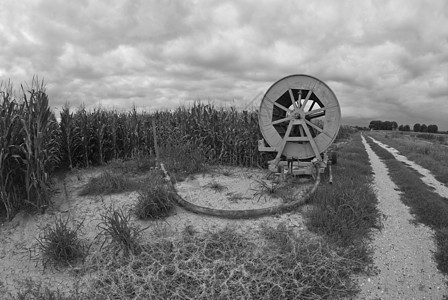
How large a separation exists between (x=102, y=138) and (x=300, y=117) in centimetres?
704

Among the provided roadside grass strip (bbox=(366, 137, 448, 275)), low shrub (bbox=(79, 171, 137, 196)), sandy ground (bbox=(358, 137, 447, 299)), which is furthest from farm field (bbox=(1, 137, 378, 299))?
roadside grass strip (bbox=(366, 137, 448, 275))

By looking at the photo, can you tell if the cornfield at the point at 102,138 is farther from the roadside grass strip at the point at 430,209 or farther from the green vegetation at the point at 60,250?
the roadside grass strip at the point at 430,209

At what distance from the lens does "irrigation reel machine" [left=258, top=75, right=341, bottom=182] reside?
7535mm

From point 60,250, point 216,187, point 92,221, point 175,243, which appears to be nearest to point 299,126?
point 216,187

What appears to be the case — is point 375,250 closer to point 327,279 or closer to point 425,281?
point 425,281

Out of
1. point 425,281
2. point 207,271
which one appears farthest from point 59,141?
point 425,281

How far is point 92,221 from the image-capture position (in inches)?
213

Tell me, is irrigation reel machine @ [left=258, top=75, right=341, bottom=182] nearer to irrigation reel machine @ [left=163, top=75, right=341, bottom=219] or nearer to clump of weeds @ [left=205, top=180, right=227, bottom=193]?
irrigation reel machine @ [left=163, top=75, right=341, bottom=219]

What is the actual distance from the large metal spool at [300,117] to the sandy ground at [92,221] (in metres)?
1.21

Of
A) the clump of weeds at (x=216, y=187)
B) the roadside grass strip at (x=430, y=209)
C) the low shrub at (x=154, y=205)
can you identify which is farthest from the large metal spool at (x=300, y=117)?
the low shrub at (x=154, y=205)

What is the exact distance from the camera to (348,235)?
14.9 feet

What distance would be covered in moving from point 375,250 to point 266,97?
200 inches

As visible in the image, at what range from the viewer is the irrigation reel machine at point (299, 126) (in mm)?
7535

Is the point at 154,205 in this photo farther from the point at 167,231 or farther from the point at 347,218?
the point at 347,218
